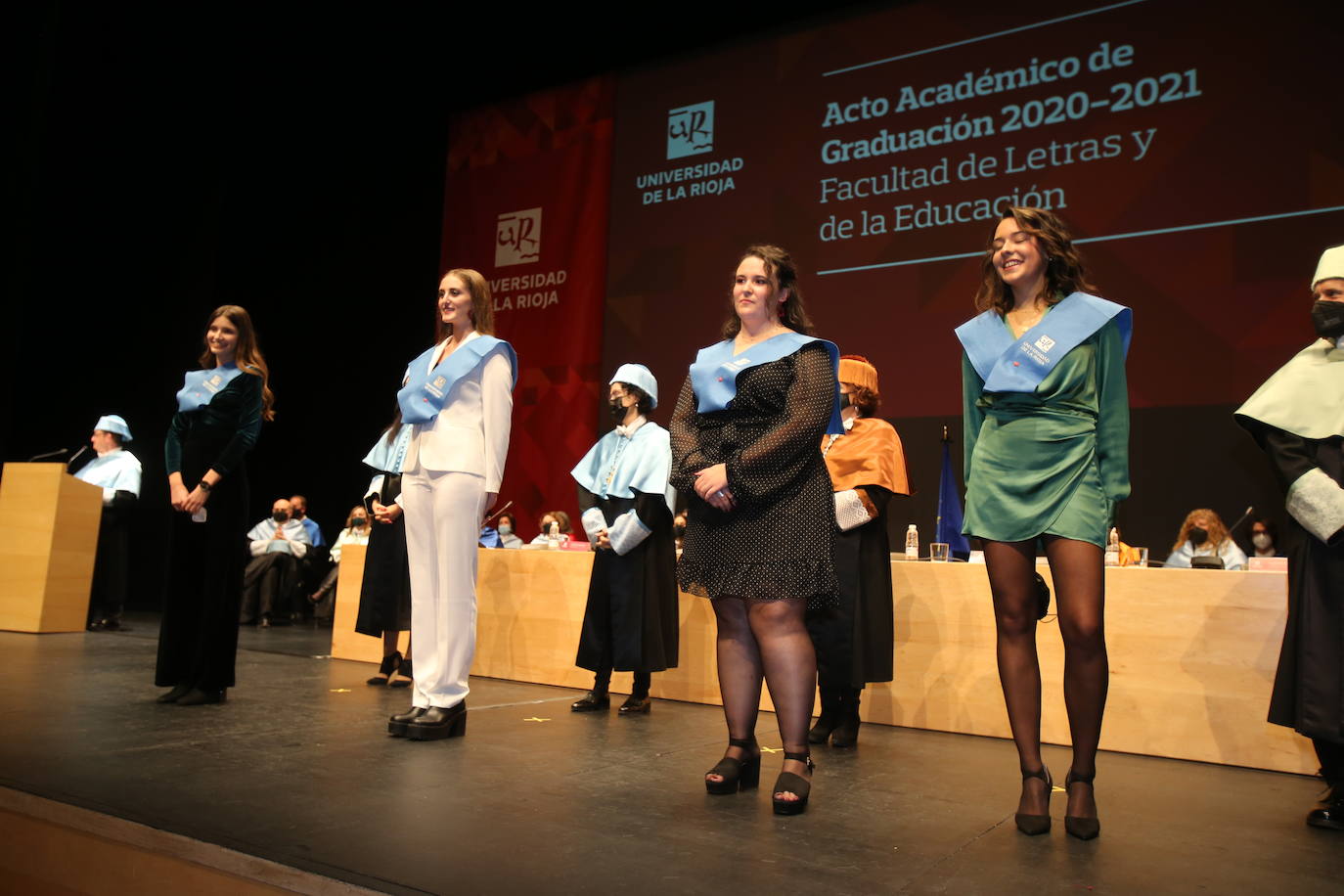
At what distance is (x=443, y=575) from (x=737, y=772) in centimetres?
108

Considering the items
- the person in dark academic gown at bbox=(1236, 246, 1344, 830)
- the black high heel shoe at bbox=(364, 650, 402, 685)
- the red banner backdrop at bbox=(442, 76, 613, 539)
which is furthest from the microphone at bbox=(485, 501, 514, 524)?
the person in dark academic gown at bbox=(1236, 246, 1344, 830)

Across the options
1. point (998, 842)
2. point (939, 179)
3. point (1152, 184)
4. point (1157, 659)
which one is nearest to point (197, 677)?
point (998, 842)

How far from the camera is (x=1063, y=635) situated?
6.70ft

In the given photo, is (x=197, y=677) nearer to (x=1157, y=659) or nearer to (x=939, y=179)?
(x=1157, y=659)

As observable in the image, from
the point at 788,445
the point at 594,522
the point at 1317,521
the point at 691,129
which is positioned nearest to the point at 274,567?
the point at 691,129

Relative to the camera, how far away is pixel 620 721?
11.2 ft

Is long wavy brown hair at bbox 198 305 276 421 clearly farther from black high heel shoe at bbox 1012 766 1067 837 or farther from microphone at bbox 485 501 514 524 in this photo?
microphone at bbox 485 501 514 524

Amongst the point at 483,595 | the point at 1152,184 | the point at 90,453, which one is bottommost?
the point at 483,595

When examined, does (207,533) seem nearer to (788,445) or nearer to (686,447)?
(686,447)

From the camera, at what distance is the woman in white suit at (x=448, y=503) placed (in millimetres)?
2896

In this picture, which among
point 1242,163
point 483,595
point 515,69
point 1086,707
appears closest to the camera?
point 1086,707

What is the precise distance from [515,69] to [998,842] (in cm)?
748

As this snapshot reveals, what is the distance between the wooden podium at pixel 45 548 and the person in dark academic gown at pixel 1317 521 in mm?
5836

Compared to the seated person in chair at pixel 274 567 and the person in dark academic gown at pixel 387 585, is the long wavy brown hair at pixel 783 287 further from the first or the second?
the seated person in chair at pixel 274 567
